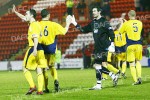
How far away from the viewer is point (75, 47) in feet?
119

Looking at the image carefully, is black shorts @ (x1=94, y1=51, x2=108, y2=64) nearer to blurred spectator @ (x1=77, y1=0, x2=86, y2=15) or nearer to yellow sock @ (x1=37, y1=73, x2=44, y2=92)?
yellow sock @ (x1=37, y1=73, x2=44, y2=92)

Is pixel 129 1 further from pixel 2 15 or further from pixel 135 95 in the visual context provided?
pixel 135 95

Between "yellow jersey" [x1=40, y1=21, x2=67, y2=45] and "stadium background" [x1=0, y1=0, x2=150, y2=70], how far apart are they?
20485 millimetres

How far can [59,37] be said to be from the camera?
1485 inches

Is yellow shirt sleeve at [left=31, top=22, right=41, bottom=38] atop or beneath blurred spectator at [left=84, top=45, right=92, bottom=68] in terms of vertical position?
atop

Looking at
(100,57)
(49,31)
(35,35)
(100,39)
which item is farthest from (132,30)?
(35,35)

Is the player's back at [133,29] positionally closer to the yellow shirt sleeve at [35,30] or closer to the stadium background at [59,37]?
the yellow shirt sleeve at [35,30]

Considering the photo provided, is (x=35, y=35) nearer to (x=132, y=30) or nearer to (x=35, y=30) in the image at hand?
(x=35, y=30)

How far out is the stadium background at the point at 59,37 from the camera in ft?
113

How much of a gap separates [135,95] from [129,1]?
25779 mm

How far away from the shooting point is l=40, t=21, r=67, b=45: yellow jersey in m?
12.7

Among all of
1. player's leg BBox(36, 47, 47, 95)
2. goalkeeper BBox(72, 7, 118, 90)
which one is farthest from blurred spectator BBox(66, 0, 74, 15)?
player's leg BBox(36, 47, 47, 95)

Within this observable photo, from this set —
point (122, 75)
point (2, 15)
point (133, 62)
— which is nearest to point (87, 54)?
point (2, 15)

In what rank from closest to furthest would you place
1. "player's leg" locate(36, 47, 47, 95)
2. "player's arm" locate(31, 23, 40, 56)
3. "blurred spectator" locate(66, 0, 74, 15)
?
"player's arm" locate(31, 23, 40, 56) < "player's leg" locate(36, 47, 47, 95) < "blurred spectator" locate(66, 0, 74, 15)
